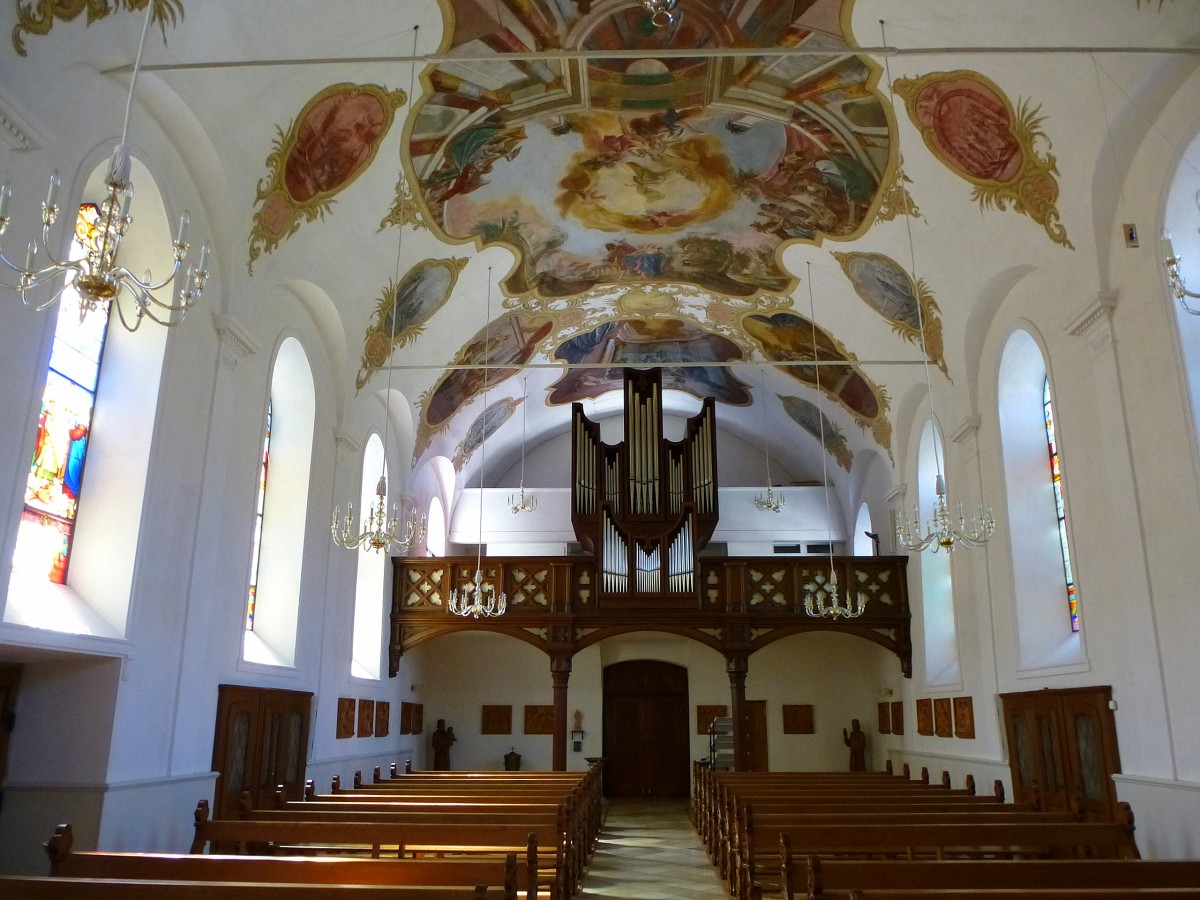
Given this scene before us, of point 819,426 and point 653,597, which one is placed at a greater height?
point 819,426

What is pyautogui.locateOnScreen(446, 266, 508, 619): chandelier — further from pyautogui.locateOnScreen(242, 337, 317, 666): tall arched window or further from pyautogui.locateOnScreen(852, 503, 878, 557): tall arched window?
pyautogui.locateOnScreen(852, 503, 878, 557): tall arched window

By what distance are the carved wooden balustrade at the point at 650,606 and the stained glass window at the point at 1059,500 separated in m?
5.37

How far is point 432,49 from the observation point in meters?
9.95

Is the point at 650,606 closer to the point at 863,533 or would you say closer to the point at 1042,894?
the point at 863,533

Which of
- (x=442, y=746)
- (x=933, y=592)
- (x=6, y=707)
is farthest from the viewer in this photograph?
(x=442, y=746)

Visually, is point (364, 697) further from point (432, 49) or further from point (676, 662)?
point (432, 49)

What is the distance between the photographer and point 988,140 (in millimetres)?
10109

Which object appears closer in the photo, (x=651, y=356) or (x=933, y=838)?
(x=933, y=838)

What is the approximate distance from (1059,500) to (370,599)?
10.9 metres

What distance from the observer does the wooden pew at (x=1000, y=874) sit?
596 centimetres

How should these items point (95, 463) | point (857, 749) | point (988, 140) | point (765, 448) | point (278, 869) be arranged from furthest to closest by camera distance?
point (765, 448)
point (857, 749)
point (988, 140)
point (95, 463)
point (278, 869)

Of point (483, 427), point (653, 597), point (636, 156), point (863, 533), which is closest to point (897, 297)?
point (636, 156)

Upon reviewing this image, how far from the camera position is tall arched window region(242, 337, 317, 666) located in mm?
12562

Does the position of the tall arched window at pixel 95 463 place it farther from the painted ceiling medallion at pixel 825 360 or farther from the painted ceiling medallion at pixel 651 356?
the painted ceiling medallion at pixel 825 360
